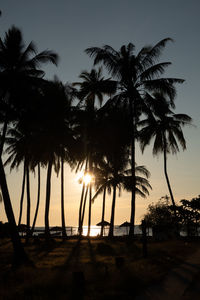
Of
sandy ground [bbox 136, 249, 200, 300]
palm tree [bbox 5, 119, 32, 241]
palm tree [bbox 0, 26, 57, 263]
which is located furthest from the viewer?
palm tree [bbox 5, 119, 32, 241]

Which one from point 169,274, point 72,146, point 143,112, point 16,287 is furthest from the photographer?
point 72,146

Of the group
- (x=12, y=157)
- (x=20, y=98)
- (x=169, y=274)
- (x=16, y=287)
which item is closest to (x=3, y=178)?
(x=20, y=98)

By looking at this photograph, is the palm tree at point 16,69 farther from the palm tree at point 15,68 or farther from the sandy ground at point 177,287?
the sandy ground at point 177,287

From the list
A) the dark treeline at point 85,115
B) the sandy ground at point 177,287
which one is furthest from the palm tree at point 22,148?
the sandy ground at point 177,287

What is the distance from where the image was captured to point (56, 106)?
2812 cm

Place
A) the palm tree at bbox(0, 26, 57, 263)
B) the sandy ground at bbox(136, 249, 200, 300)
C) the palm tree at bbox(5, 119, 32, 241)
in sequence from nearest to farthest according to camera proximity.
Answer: the sandy ground at bbox(136, 249, 200, 300)
the palm tree at bbox(0, 26, 57, 263)
the palm tree at bbox(5, 119, 32, 241)

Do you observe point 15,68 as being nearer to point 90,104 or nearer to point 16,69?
point 16,69

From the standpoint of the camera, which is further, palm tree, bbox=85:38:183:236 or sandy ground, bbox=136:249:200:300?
palm tree, bbox=85:38:183:236

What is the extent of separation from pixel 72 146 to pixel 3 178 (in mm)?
12063

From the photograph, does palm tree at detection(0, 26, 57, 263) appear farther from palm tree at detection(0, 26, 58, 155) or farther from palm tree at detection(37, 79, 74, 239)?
palm tree at detection(37, 79, 74, 239)

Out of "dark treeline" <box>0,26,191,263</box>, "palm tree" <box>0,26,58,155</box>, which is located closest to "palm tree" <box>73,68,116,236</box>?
"dark treeline" <box>0,26,191,263</box>

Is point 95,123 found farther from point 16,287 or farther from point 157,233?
point 16,287

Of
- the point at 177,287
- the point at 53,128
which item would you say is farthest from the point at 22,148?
the point at 177,287

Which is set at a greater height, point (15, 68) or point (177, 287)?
point (15, 68)
